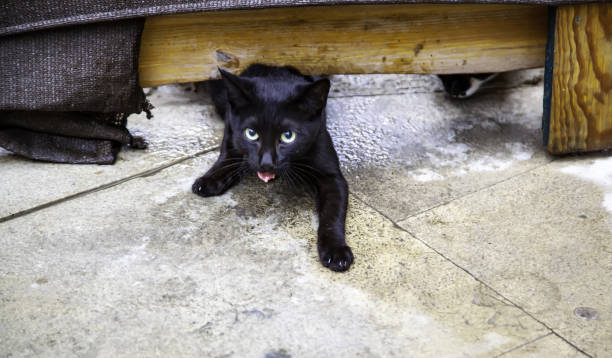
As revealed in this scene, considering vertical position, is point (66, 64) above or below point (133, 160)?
above

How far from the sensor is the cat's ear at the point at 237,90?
6.85ft

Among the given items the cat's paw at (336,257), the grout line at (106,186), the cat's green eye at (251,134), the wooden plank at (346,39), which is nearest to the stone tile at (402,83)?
the wooden plank at (346,39)

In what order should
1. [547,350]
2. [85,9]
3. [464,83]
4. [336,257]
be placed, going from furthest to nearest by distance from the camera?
1. [464,83]
2. [85,9]
3. [336,257]
4. [547,350]

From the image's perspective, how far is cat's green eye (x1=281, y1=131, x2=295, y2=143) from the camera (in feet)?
7.13

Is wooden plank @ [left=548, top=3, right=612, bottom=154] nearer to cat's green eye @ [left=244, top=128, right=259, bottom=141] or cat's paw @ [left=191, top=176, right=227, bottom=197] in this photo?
cat's green eye @ [left=244, top=128, right=259, bottom=141]

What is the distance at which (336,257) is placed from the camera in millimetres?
1958

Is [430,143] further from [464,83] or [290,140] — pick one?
[290,140]

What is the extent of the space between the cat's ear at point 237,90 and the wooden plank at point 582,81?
4.60 ft

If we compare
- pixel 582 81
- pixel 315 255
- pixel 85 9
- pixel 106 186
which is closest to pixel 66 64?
pixel 85 9


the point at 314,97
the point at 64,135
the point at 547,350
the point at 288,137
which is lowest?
the point at 547,350

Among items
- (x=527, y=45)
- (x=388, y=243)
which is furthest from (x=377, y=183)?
(x=527, y=45)

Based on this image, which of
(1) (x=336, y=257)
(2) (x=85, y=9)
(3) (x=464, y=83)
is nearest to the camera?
(1) (x=336, y=257)

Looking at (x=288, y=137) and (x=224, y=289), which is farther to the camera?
(x=288, y=137)

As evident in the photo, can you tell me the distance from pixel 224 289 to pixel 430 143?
1485mm
